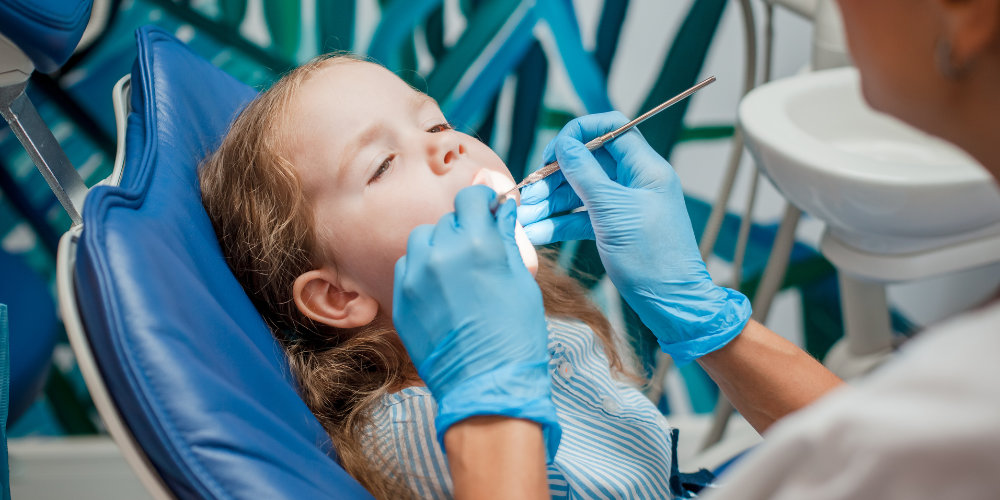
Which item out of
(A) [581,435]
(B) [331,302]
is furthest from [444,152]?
(A) [581,435]

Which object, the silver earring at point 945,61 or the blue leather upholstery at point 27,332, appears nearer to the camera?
the silver earring at point 945,61

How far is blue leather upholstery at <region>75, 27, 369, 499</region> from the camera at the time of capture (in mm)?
608

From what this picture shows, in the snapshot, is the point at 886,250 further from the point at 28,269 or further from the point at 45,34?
the point at 28,269

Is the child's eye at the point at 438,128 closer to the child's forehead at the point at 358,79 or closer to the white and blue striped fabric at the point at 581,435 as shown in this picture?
the child's forehead at the point at 358,79

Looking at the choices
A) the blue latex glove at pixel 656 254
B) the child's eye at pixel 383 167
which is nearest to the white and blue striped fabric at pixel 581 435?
the blue latex glove at pixel 656 254

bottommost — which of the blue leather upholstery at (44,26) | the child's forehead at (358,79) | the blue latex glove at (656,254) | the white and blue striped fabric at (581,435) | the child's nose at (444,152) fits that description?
the white and blue striped fabric at (581,435)

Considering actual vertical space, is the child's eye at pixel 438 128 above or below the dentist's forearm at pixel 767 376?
above

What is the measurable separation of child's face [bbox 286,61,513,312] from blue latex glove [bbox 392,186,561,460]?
127 millimetres

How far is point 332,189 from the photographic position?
3.03 ft

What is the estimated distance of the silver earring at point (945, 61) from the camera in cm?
49

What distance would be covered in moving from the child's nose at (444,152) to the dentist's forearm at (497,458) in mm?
357

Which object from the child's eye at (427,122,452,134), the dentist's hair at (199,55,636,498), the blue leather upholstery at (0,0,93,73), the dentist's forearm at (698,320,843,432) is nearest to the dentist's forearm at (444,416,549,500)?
the dentist's hair at (199,55,636,498)

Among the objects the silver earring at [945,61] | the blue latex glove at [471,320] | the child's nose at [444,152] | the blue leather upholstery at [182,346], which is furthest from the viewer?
the child's nose at [444,152]

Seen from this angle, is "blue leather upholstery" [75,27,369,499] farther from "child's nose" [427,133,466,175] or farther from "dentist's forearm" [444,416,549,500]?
"child's nose" [427,133,466,175]
